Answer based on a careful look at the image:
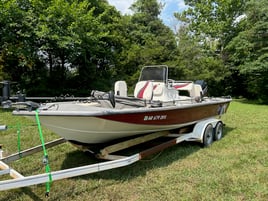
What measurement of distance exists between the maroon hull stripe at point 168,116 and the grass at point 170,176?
0.54 meters

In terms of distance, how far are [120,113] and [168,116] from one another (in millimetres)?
1104

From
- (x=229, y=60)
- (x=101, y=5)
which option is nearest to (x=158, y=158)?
(x=101, y=5)

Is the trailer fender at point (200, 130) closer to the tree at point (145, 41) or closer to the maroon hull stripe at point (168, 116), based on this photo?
the maroon hull stripe at point (168, 116)

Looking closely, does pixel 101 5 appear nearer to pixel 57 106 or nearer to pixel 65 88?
pixel 65 88

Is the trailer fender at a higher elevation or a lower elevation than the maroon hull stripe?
lower

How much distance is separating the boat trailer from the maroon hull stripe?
25 cm

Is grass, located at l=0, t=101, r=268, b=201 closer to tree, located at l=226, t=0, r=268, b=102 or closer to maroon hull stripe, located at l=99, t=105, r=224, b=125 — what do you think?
maroon hull stripe, located at l=99, t=105, r=224, b=125

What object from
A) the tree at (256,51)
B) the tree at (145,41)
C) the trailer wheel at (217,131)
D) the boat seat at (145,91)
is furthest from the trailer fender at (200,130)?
the tree at (256,51)

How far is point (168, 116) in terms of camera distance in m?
3.83

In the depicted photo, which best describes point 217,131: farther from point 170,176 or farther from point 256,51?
point 256,51

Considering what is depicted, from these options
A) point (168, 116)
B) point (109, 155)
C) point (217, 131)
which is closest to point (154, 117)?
point (168, 116)

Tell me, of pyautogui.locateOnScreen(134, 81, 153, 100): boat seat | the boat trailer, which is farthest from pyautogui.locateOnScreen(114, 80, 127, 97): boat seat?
the boat trailer

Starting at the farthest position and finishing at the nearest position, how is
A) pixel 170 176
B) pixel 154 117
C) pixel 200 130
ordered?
pixel 200 130
pixel 154 117
pixel 170 176

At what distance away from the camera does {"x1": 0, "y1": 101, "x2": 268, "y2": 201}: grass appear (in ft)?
8.71
